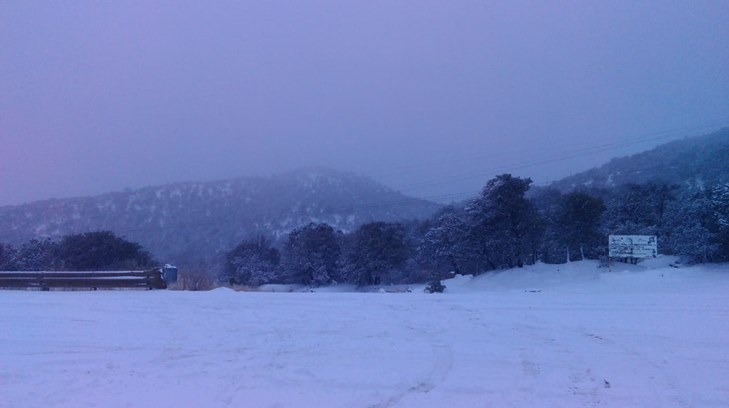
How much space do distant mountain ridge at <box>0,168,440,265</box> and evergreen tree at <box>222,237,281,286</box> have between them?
1540cm

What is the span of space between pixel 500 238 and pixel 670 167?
46.5 metres

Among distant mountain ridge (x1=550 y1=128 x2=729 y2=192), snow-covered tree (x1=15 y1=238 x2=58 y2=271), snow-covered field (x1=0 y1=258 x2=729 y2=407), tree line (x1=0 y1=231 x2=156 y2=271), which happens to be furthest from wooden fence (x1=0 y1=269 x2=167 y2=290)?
distant mountain ridge (x1=550 y1=128 x2=729 y2=192)

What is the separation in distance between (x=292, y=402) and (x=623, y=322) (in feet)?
29.5

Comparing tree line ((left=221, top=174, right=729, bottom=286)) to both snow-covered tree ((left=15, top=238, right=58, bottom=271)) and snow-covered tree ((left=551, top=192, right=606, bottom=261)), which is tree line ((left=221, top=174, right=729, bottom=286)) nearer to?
snow-covered tree ((left=551, top=192, right=606, bottom=261))

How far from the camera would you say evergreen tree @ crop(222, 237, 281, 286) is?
173 ft

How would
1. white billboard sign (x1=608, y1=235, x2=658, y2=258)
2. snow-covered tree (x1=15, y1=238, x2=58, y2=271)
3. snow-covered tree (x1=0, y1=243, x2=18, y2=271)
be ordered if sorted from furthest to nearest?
snow-covered tree (x1=15, y1=238, x2=58, y2=271)
snow-covered tree (x1=0, y1=243, x2=18, y2=271)
white billboard sign (x1=608, y1=235, x2=658, y2=258)

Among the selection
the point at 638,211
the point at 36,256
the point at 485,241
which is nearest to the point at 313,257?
the point at 485,241

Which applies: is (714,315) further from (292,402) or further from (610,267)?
(610,267)

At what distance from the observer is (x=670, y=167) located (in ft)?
245

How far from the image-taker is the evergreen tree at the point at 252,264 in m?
52.7

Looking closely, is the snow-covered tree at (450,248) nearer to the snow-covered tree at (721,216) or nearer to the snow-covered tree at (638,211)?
the snow-covered tree at (638,211)

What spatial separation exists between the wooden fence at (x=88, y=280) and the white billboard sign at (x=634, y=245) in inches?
799

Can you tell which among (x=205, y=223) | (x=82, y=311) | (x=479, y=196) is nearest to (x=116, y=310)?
(x=82, y=311)

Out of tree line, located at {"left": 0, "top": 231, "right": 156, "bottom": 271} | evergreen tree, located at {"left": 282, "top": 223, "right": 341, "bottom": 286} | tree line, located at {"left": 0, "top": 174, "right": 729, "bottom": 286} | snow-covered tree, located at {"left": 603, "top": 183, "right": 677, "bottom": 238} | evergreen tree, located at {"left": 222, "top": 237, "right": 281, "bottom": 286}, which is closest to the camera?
tree line, located at {"left": 0, "top": 174, "right": 729, "bottom": 286}
